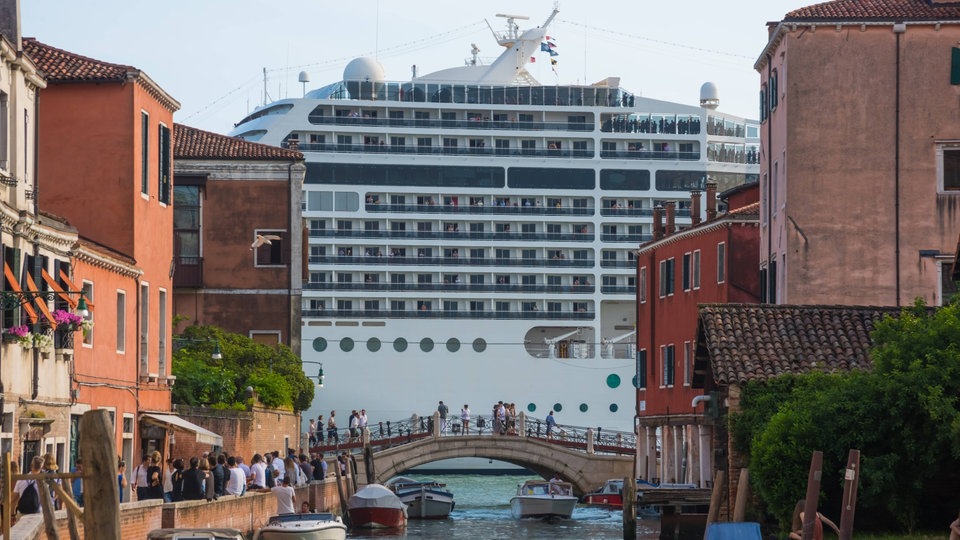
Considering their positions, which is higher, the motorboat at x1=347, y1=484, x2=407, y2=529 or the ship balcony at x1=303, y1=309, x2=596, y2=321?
the ship balcony at x1=303, y1=309, x2=596, y2=321

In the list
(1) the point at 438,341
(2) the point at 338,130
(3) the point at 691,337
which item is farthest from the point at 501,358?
(3) the point at 691,337

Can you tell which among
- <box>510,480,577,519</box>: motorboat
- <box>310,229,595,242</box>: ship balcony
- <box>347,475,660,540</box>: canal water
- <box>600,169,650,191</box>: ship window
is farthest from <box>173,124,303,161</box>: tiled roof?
<box>600,169,650,191</box>: ship window

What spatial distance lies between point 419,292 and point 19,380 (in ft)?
170

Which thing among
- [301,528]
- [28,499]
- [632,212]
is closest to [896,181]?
[301,528]

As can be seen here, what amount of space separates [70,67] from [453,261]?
150 feet

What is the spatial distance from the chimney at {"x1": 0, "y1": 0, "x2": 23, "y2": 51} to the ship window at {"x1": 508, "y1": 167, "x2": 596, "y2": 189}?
53025 millimetres

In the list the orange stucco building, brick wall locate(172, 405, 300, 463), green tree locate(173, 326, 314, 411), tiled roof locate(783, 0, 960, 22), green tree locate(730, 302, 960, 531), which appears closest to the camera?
green tree locate(730, 302, 960, 531)

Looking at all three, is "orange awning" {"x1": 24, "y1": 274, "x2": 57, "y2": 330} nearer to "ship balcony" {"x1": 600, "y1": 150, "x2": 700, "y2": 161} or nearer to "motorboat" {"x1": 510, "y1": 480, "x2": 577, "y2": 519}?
"motorboat" {"x1": 510, "y1": 480, "x2": 577, "y2": 519}

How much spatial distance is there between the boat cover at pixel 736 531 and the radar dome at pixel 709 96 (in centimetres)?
6560

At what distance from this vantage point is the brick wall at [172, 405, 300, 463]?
118 feet

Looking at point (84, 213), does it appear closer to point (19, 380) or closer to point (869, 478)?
point (19, 380)

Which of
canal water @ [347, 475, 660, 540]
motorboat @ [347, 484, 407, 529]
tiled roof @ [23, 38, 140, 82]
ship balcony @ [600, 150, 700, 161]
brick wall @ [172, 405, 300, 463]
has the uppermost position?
ship balcony @ [600, 150, 700, 161]

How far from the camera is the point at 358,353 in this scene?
75250 mm

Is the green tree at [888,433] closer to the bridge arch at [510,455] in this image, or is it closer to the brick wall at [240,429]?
the brick wall at [240,429]
